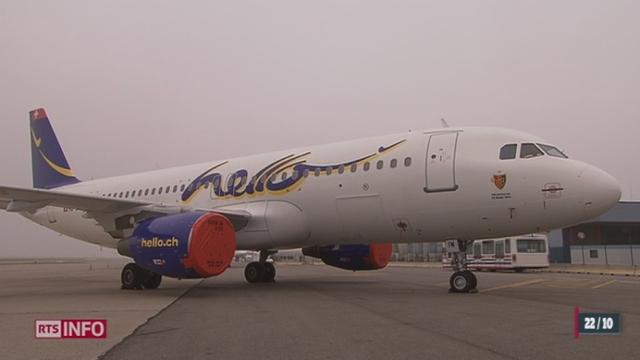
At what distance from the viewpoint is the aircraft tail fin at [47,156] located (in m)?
24.7

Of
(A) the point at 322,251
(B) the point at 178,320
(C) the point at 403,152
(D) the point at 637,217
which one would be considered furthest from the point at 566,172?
(D) the point at 637,217

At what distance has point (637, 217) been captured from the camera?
1967 inches

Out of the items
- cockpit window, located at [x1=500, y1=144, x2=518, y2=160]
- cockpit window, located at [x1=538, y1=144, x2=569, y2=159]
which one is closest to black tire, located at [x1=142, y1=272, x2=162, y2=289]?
cockpit window, located at [x1=500, y1=144, x2=518, y2=160]

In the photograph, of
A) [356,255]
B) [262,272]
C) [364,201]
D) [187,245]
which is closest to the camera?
[187,245]

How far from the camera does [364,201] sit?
14797mm

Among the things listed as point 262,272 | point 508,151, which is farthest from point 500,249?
point 508,151

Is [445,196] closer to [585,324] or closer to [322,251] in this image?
[585,324]

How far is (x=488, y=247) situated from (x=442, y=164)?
23.1m

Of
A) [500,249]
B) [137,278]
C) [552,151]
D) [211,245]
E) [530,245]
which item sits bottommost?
[500,249]

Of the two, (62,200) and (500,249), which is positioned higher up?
(62,200)

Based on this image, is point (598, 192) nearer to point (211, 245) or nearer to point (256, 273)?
point (211, 245)

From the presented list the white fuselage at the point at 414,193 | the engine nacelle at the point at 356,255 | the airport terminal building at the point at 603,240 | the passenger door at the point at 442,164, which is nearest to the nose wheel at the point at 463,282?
the white fuselage at the point at 414,193

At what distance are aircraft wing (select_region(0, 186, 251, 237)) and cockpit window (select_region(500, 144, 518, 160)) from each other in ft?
23.6

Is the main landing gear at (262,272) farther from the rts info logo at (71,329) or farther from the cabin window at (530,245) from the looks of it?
the cabin window at (530,245)
